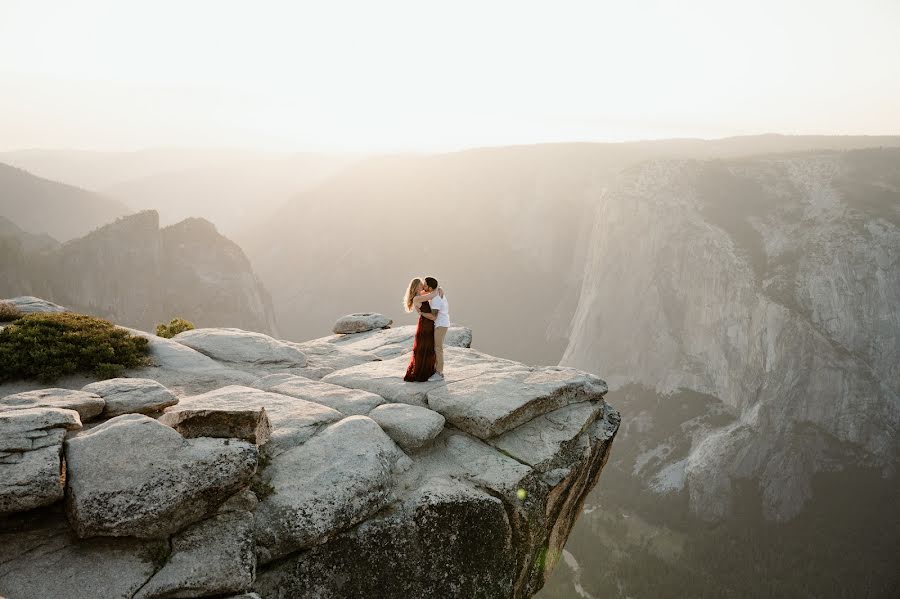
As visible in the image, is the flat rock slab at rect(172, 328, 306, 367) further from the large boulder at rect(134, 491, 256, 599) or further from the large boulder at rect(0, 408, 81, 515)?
the large boulder at rect(134, 491, 256, 599)

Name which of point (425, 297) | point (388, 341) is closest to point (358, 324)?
point (388, 341)

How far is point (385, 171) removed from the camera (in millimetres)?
142125

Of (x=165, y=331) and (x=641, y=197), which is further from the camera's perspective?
(x=641, y=197)

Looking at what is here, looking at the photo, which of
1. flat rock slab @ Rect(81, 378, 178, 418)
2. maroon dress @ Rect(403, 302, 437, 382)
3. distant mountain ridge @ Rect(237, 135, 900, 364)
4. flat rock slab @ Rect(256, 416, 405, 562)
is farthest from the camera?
distant mountain ridge @ Rect(237, 135, 900, 364)

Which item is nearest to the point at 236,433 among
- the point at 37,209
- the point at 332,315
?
the point at 332,315

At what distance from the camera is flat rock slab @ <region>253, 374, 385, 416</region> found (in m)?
12.2

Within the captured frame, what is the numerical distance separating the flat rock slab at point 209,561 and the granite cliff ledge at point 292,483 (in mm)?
21

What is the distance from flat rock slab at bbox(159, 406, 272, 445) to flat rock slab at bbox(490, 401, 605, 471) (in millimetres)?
Result: 5436

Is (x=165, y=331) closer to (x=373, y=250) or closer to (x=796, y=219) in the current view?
(x=796, y=219)

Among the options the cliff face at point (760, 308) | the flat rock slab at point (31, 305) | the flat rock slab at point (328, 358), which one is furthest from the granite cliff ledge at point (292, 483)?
the cliff face at point (760, 308)

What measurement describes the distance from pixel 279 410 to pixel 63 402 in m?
4.02

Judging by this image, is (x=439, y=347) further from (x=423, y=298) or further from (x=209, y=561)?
(x=209, y=561)

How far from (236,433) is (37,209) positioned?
134 m

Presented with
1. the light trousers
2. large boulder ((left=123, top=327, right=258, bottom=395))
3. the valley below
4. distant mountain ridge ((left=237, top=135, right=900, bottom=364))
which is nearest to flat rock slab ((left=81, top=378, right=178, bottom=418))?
large boulder ((left=123, top=327, right=258, bottom=395))
